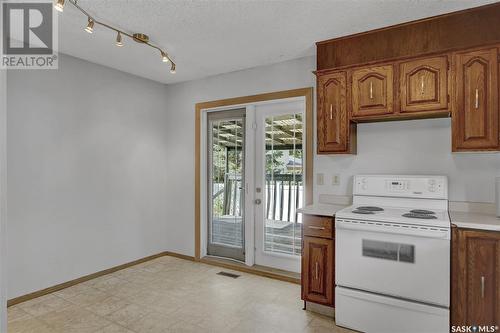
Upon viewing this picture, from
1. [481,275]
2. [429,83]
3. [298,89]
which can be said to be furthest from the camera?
[298,89]

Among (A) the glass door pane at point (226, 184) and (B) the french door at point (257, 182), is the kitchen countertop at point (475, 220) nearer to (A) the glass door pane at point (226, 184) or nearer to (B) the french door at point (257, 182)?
(B) the french door at point (257, 182)

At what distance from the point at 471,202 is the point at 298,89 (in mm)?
1970

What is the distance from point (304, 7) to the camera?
236 centimetres

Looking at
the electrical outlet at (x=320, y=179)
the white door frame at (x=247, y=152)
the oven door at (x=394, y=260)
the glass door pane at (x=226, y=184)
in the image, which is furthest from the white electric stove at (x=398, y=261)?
the glass door pane at (x=226, y=184)

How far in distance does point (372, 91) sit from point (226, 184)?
2215mm

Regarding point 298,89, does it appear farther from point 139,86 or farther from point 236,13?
point 139,86

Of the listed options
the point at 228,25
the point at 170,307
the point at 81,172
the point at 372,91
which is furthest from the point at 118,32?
the point at 170,307

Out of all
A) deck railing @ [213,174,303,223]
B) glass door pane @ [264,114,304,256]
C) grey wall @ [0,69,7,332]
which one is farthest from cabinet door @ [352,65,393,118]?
grey wall @ [0,69,7,332]

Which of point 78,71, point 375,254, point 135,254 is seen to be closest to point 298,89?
point 375,254

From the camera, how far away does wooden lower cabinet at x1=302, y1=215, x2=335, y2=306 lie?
8.76ft

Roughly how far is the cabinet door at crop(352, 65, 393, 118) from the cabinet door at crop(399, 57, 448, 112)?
0.36 ft

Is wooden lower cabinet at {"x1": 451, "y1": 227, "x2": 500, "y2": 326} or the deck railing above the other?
the deck railing

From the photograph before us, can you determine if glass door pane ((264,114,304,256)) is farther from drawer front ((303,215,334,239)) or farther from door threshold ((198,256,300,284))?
drawer front ((303,215,334,239))

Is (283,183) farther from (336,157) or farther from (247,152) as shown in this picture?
(336,157)
